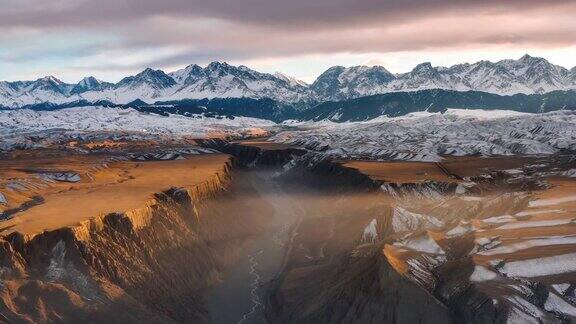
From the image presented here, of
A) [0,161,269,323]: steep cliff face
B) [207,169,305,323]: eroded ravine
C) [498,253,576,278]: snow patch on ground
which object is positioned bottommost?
[207,169,305,323]: eroded ravine

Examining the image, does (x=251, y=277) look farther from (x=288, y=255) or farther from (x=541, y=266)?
(x=541, y=266)

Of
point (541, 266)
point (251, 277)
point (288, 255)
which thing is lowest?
point (251, 277)

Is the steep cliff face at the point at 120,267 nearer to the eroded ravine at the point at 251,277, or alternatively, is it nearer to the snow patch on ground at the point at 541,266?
the eroded ravine at the point at 251,277

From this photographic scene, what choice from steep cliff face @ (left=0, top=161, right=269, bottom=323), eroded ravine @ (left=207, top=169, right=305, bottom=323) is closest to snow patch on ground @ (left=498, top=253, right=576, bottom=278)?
eroded ravine @ (left=207, top=169, right=305, bottom=323)

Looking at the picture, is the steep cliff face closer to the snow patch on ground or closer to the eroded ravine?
the eroded ravine

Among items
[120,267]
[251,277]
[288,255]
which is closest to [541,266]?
[251,277]
